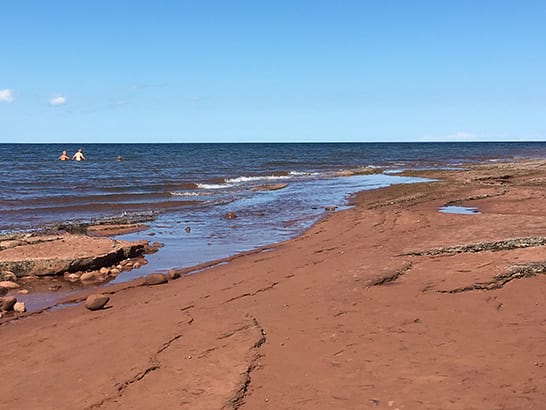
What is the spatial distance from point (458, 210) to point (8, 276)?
41.4ft

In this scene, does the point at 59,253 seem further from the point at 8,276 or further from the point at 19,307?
the point at 19,307

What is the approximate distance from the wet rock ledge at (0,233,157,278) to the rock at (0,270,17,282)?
3.1 inches

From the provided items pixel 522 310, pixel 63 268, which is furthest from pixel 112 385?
pixel 63 268

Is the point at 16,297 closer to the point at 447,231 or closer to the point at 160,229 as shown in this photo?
the point at 160,229

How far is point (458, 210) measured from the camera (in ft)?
54.5

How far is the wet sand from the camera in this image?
4.54 meters

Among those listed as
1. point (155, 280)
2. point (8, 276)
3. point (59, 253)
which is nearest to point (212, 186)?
point (59, 253)

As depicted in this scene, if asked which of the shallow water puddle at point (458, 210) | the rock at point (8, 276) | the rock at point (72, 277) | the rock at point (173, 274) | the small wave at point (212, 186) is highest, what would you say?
the shallow water puddle at point (458, 210)

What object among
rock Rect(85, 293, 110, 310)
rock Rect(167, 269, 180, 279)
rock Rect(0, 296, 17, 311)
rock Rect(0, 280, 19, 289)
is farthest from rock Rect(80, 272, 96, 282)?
rock Rect(85, 293, 110, 310)

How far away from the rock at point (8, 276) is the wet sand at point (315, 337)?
229 centimetres

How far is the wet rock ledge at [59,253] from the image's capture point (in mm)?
10258

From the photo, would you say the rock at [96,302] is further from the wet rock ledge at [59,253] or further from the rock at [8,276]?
the rock at [8,276]

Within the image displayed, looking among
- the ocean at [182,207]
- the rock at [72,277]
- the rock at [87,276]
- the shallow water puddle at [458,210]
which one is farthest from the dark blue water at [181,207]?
the shallow water puddle at [458,210]

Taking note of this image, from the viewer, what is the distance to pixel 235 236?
47.7 ft
